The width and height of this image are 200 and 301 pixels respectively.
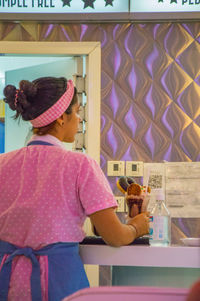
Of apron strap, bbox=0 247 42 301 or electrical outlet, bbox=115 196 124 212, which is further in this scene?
electrical outlet, bbox=115 196 124 212

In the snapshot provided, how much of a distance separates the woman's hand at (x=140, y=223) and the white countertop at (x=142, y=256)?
64mm

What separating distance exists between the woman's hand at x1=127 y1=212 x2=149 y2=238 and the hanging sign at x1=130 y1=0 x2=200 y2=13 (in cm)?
190

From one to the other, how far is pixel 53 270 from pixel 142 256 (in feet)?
1.10

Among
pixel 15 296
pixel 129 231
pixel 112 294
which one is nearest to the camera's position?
pixel 112 294

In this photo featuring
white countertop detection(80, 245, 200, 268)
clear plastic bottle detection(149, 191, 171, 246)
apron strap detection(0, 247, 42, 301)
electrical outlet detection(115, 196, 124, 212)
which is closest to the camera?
apron strap detection(0, 247, 42, 301)

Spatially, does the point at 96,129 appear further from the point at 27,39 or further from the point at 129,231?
the point at 129,231

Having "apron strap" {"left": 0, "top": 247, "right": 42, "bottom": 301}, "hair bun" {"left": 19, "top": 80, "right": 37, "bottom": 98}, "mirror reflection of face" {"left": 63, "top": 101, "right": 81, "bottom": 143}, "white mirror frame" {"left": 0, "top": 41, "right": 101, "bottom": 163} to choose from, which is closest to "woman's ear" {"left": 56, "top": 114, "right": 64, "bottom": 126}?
"mirror reflection of face" {"left": 63, "top": 101, "right": 81, "bottom": 143}

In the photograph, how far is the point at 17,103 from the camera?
1844mm

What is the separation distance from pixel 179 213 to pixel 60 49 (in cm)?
139

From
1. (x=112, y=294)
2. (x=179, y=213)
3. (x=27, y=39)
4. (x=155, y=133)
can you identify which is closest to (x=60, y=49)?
(x=27, y=39)

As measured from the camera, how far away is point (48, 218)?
168 centimetres

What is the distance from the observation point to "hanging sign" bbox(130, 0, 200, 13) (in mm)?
3389

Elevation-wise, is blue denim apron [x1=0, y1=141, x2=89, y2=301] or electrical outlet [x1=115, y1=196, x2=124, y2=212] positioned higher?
electrical outlet [x1=115, y1=196, x2=124, y2=212]

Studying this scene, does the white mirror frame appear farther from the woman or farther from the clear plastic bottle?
the woman
